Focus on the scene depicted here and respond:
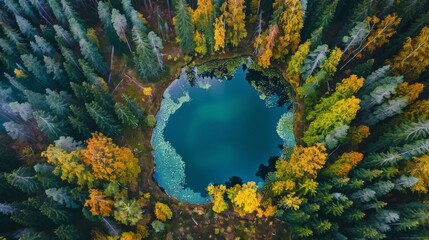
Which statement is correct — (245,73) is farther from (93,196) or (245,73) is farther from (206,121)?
(93,196)

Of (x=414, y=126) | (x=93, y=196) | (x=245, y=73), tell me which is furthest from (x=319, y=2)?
(x=93, y=196)

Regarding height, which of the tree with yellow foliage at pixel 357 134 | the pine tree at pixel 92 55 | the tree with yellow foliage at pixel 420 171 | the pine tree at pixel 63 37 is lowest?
the tree with yellow foliage at pixel 420 171

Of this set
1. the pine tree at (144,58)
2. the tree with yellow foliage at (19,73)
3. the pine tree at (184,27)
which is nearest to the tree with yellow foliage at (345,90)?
the pine tree at (184,27)

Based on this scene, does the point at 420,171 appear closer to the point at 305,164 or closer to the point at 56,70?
the point at 305,164

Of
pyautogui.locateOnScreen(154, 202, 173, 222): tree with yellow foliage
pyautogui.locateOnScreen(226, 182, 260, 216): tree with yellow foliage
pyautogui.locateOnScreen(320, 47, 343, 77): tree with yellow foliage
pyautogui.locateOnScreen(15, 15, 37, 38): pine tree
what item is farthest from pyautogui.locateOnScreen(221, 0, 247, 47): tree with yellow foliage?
pyautogui.locateOnScreen(15, 15, 37, 38): pine tree

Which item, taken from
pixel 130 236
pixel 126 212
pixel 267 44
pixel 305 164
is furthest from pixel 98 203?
pixel 267 44

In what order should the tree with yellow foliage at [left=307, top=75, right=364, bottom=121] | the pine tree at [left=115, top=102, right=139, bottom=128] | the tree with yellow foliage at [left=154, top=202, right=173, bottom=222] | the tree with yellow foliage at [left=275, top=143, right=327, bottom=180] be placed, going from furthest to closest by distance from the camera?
the pine tree at [left=115, top=102, right=139, bottom=128] < the tree with yellow foliage at [left=307, top=75, right=364, bottom=121] < the tree with yellow foliage at [left=154, top=202, right=173, bottom=222] < the tree with yellow foliage at [left=275, top=143, right=327, bottom=180]

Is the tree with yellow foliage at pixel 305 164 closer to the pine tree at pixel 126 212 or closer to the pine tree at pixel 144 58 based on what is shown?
the pine tree at pixel 126 212

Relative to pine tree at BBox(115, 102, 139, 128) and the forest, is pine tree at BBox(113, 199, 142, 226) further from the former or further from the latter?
pine tree at BBox(115, 102, 139, 128)
